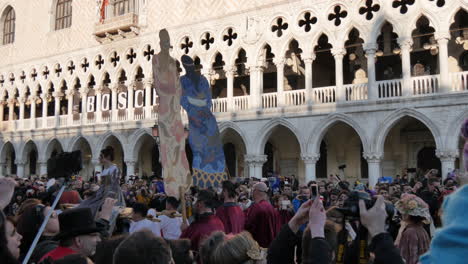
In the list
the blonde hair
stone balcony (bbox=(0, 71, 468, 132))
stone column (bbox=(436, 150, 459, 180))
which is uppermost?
stone balcony (bbox=(0, 71, 468, 132))

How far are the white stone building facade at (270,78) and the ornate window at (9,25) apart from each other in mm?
1374

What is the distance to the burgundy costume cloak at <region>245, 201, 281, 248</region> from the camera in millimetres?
5145

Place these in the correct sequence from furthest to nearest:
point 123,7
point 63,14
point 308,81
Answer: point 63,14 → point 123,7 → point 308,81

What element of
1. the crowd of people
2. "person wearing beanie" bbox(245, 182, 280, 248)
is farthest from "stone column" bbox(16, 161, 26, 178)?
"person wearing beanie" bbox(245, 182, 280, 248)

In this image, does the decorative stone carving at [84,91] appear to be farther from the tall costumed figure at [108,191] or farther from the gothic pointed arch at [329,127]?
the tall costumed figure at [108,191]

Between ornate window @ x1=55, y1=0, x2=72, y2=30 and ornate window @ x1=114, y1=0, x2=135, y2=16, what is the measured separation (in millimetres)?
3646

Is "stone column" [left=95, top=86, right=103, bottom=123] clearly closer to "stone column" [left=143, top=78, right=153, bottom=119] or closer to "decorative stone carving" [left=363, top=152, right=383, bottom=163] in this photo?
"stone column" [left=143, top=78, right=153, bottom=119]

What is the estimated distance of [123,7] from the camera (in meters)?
23.0

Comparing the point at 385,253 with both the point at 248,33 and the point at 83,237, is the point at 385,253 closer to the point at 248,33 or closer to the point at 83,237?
the point at 83,237

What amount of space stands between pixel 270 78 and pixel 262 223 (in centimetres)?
1668

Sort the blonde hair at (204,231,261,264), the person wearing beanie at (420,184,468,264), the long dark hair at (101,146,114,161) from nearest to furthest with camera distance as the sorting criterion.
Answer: the person wearing beanie at (420,184,468,264) < the blonde hair at (204,231,261,264) < the long dark hair at (101,146,114,161)

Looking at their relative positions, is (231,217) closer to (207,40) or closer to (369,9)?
(369,9)

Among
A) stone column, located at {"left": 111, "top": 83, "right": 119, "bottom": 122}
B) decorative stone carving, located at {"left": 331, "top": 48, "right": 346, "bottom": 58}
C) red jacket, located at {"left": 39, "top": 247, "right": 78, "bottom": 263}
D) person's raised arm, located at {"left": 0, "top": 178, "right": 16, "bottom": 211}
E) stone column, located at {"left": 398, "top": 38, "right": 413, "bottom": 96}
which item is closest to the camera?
red jacket, located at {"left": 39, "top": 247, "right": 78, "bottom": 263}

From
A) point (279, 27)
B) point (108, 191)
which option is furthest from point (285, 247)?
point (279, 27)
